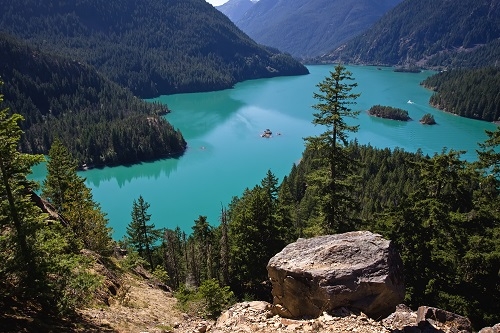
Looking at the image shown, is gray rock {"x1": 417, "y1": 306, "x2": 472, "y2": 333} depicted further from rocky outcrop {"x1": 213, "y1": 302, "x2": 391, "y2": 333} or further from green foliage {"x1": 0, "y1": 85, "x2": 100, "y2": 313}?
green foliage {"x1": 0, "y1": 85, "x2": 100, "y2": 313}

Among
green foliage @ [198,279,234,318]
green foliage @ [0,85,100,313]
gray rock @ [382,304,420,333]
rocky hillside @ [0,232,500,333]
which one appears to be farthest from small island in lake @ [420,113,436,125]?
green foliage @ [0,85,100,313]

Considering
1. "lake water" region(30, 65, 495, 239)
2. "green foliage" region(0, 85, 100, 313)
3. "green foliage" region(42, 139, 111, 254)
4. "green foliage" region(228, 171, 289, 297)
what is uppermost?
"green foliage" region(0, 85, 100, 313)

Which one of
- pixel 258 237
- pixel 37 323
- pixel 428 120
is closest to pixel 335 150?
pixel 258 237

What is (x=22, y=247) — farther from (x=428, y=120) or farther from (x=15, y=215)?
(x=428, y=120)

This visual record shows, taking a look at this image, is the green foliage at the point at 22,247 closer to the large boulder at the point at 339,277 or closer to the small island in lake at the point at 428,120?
the large boulder at the point at 339,277

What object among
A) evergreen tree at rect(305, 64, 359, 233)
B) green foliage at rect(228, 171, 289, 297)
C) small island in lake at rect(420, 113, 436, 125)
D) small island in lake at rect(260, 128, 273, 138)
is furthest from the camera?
small island in lake at rect(420, 113, 436, 125)

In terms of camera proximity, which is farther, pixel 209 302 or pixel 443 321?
pixel 209 302

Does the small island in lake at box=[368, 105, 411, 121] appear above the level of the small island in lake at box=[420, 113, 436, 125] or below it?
above
